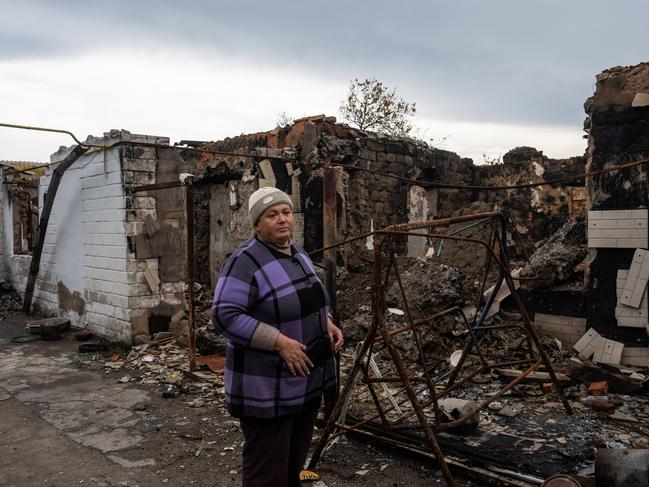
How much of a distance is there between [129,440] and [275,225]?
2774 mm

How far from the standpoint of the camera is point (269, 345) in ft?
7.14

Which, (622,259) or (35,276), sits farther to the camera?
(35,276)

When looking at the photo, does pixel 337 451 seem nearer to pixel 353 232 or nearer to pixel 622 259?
pixel 622 259

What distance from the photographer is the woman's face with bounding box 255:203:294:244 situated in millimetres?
2381

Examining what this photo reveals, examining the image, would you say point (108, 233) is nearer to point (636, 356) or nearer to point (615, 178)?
point (615, 178)

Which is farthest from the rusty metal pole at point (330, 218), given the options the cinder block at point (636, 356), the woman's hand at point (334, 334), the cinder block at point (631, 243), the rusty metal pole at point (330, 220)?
the cinder block at point (636, 356)

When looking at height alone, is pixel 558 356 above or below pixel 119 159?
below

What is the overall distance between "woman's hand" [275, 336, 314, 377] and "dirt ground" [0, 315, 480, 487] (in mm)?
1509

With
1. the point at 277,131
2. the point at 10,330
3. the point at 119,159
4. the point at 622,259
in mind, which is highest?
the point at 277,131

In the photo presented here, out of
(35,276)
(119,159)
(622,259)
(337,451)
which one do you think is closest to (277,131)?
(119,159)

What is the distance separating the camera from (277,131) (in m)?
9.35

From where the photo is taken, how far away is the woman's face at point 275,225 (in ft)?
7.81

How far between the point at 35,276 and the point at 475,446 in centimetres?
875

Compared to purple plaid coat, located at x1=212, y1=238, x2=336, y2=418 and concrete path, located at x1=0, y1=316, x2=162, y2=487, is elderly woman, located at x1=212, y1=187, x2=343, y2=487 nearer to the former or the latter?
purple plaid coat, located at x1=212, y1=238, x2=336, y2=418
